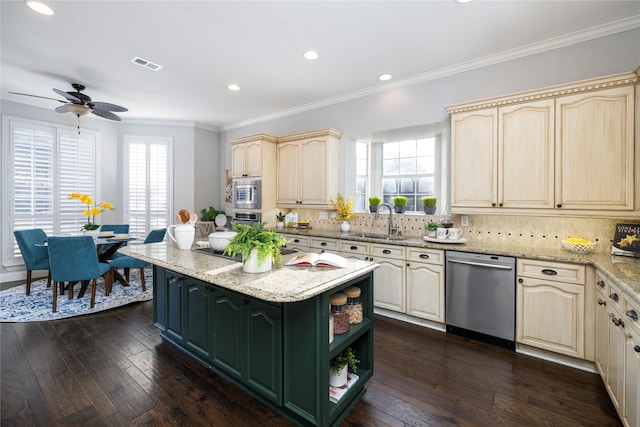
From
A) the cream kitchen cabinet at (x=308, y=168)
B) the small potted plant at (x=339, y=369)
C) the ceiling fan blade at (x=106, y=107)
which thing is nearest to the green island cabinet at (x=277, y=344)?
the small potted plant at (x=339, y=369)

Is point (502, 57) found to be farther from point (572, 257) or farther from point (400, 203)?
point (572, 257)

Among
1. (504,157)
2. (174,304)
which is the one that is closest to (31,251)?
(174,304)

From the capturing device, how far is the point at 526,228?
9.61ft

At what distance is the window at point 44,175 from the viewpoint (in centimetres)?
449

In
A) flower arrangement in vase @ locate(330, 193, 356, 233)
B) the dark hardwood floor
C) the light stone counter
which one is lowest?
the dark hardwood floor

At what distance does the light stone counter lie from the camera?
1.38 metres

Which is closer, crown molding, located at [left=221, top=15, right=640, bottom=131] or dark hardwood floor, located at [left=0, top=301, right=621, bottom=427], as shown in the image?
dark hardwood floor, located at [left=0, top=301, right=621, bottom=427]

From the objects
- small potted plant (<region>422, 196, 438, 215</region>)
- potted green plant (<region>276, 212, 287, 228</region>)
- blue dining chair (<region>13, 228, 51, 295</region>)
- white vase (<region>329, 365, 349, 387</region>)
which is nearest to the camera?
white vase (<region>329, 365, 349, 387</region>)

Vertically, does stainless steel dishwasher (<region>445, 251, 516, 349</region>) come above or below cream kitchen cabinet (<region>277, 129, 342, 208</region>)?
below

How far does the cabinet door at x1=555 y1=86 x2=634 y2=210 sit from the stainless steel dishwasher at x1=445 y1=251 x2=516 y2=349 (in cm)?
81

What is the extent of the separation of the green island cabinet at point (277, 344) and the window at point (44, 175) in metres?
4.18

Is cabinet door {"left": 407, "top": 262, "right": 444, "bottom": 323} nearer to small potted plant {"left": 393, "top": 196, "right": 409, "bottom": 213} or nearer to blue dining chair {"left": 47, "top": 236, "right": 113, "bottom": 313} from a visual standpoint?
small potted plant {"left": 393, "top": 196, "right": 409, "bottom": 213}

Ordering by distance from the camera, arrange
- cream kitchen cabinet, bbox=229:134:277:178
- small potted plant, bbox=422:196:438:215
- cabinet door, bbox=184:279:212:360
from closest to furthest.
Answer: cabinet door, bbox=184:279:212:360 → small potted plant, bbox=422:196:438:215 → cream kitchen cabinet, bbox=229:134:277:178

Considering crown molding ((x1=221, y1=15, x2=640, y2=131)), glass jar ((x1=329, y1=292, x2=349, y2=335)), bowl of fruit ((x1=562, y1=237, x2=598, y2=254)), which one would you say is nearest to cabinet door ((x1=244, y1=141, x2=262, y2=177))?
crown molding ((x1=221, y1=15, x2=640, y2=131))
